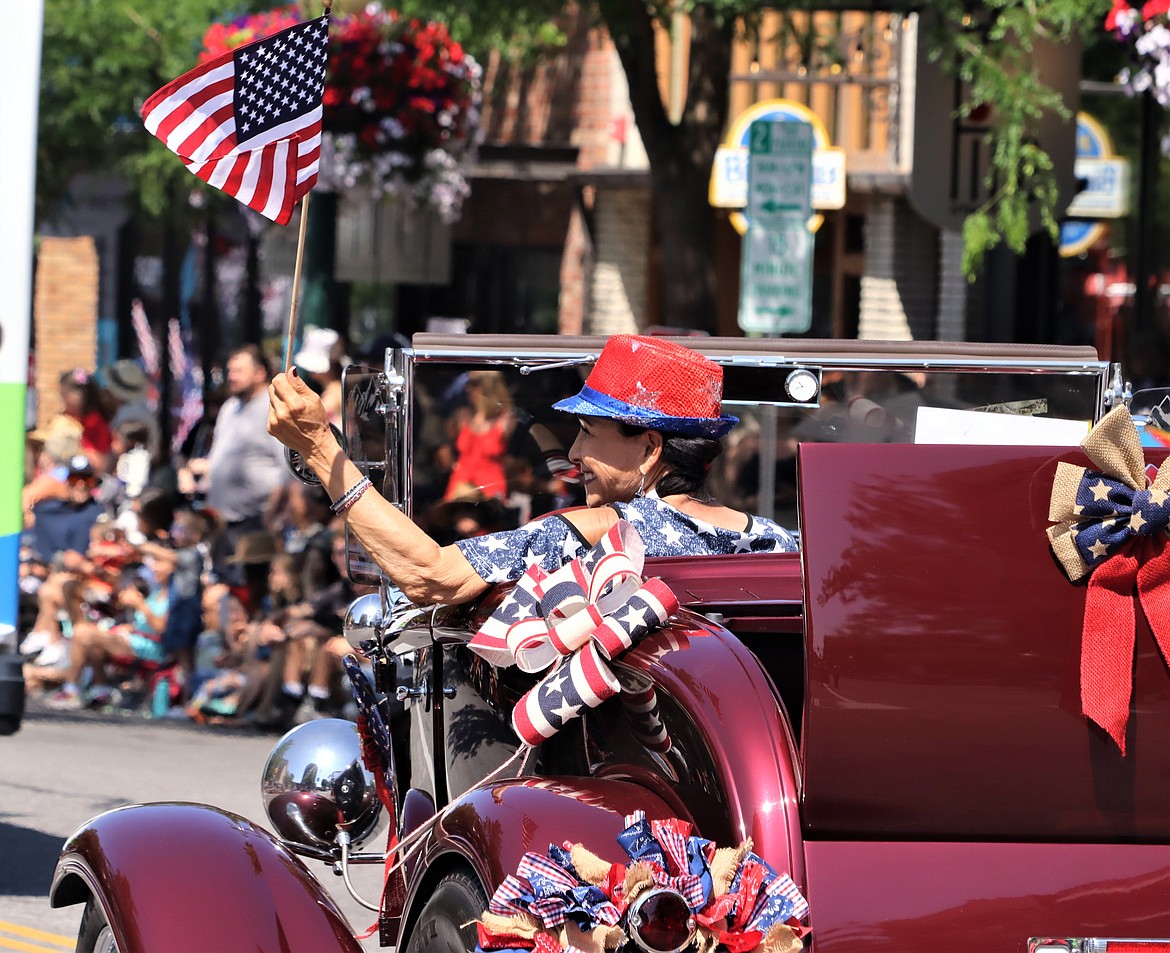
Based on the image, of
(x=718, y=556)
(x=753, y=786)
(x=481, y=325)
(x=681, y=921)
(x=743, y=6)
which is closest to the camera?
(x=681, y=921)

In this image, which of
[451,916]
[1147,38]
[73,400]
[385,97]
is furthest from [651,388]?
[385,97]

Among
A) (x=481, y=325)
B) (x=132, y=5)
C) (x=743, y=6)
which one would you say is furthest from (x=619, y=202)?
(x=743, y=6)

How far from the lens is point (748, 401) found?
4531 mm

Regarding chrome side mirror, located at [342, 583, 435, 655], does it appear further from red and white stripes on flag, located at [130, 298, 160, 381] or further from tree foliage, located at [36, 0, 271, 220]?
red and white stripes on flag, located at [130, 298, 160, 381]

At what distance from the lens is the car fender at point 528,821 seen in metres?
2.99

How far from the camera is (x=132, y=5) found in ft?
60.3

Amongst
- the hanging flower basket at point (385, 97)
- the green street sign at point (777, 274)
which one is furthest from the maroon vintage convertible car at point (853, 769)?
the hanging flower basket at point (385, 97)

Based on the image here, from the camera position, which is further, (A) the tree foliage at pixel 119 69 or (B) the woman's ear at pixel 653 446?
(A) the tree foliage at pixel 119 69

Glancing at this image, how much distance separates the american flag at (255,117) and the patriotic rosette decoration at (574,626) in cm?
112

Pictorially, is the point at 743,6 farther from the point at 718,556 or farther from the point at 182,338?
the point at 182,338

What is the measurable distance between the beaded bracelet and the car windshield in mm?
662

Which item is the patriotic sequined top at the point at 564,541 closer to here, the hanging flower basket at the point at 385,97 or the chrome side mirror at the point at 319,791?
the chrome side mirror at the point at 319,791

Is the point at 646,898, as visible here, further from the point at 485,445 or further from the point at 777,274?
the point at 777,274

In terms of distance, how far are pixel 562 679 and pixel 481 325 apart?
19.7m
